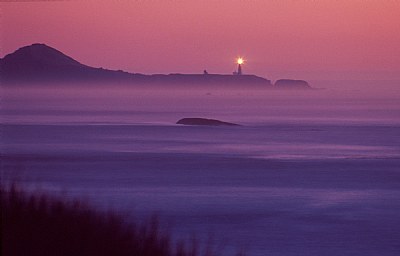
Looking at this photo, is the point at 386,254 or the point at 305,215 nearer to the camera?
the point at 386,254

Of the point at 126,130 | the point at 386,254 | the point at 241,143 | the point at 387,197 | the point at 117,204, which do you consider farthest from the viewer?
the point at 126,130

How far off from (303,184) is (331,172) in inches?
132

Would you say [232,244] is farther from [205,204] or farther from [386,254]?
[205,204]

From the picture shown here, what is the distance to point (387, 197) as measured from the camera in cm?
2075

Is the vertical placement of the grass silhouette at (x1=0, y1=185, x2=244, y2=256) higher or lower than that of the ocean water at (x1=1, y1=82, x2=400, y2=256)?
higher

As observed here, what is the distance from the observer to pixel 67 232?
271 inches

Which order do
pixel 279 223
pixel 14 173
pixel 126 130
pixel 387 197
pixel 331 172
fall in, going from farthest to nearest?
pixel 126 130
pixel 331 172
pixel 387 197
pixel 279 223
pixel 14 173

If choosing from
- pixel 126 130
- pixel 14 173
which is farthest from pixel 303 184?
pixel 126 130

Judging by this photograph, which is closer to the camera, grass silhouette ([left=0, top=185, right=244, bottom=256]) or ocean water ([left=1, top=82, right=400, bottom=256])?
grass silhouette ([left=0, top=185, right=244, bottom=256])

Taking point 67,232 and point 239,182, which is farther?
point 239,182

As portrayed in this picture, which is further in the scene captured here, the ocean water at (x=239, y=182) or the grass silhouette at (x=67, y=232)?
the ocean water at (x=239, y=182)

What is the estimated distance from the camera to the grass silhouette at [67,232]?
656 cm

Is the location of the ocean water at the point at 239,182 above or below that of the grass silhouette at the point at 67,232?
below

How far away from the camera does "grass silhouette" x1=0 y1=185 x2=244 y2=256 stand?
6.56 metres
